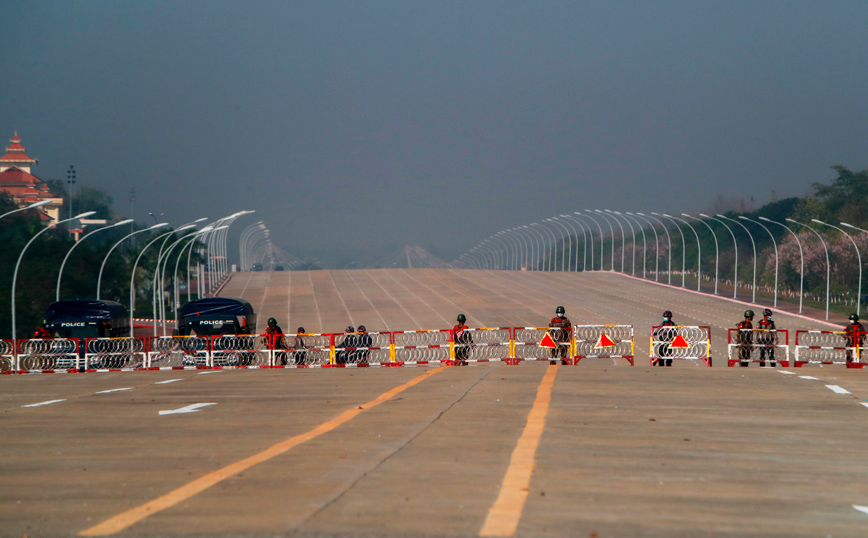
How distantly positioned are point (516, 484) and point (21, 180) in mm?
191234

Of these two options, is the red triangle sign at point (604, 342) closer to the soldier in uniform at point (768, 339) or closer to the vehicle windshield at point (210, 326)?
the soldier in uniform at point (768, 339)

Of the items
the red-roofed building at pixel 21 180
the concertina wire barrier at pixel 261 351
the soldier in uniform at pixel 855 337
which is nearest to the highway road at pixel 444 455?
the concertina wire barrier at pixel 261 351

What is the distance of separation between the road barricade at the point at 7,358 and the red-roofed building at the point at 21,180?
142636 millimetres

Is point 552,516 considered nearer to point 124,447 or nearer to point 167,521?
point 167,521

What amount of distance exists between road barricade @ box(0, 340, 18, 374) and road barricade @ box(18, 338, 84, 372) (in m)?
0.32

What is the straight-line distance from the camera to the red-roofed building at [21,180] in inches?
6844

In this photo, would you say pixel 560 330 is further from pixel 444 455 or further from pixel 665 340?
pixel 444 455

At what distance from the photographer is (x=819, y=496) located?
871 cm

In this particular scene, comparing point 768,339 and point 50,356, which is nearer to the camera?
point 768,339

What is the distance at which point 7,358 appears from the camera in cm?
3148

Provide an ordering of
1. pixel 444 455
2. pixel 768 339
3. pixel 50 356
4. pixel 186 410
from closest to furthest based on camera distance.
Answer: pixel 444 455 < pixel 186 410 < pixel 768 339 < pixel 50 356

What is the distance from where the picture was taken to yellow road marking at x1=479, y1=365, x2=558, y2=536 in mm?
7238

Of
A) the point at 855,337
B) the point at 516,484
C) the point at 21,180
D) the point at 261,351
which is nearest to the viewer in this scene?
the point at 516,484

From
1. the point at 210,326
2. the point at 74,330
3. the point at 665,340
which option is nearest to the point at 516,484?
the point at 665,340
